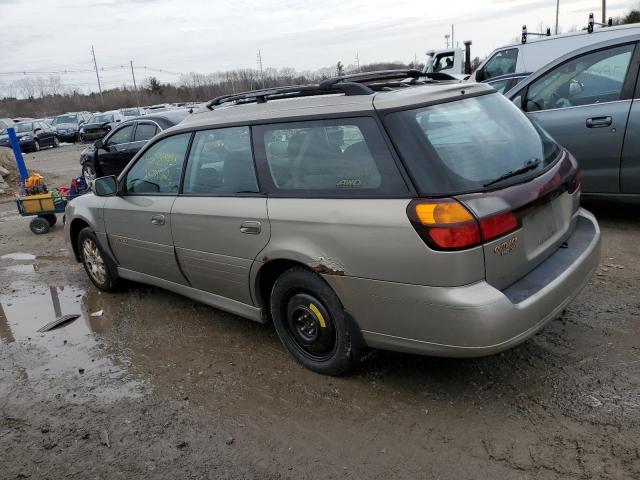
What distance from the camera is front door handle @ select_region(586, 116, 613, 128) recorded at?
542 centimetres

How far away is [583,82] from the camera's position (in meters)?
5.81

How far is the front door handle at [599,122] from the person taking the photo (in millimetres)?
5418

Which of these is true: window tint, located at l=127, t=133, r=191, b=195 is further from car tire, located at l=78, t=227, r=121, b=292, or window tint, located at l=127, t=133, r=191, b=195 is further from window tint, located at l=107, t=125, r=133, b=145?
window tint, located at l=107, t=125, r=133, b=145

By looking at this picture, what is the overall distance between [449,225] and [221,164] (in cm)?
182

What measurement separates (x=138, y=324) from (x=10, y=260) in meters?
3.71

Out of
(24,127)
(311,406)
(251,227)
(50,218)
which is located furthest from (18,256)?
(24,127)

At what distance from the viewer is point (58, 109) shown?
67938mm

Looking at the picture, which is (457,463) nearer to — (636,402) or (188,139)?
(636,402)

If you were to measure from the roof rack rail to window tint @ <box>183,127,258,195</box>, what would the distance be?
328 millimetres

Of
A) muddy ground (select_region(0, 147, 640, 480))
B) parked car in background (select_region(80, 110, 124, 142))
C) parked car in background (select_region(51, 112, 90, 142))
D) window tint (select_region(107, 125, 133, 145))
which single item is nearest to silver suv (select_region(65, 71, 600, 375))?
muddy ground (select_region(0, 147, 640, 480))

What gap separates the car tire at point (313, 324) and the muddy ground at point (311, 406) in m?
0.14

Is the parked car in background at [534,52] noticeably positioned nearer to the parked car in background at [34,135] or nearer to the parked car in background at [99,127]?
the parked car in background at [99,127]

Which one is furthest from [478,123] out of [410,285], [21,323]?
[21,323]

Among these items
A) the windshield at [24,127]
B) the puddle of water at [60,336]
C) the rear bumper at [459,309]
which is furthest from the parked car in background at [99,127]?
the rear bumper at [459,309]
